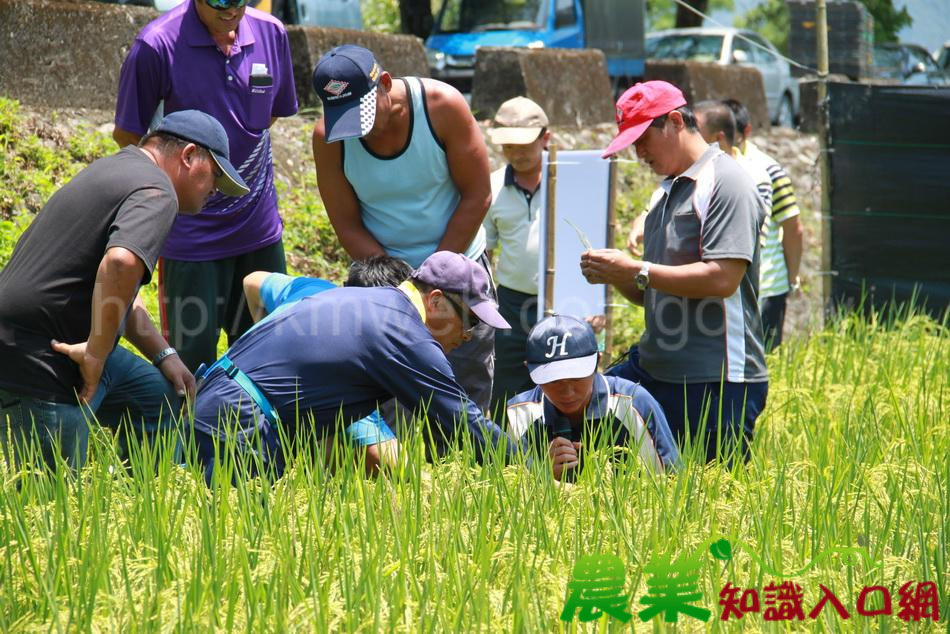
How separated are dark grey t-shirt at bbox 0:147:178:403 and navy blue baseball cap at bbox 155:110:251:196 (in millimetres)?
157

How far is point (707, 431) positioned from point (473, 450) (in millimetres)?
930

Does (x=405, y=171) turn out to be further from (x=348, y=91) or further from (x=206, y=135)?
(x=206, y=135)

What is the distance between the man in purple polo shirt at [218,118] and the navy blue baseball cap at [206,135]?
31.1 inches

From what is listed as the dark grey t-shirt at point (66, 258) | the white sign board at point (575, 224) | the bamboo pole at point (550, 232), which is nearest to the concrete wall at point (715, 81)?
the white sign board at point (575, 224)

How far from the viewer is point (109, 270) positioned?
319 centimetres

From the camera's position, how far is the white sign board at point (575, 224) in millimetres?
4969

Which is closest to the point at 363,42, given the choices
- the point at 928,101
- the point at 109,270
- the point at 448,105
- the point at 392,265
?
the point at 928,101

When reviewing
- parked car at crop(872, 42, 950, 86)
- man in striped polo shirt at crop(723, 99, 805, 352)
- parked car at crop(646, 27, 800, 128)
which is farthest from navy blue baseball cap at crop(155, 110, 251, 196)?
parked car at crop(872, 42, 950, 86)

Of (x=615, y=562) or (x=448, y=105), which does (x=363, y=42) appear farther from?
(x=615, y=562)

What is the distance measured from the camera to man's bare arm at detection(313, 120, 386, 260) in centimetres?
427

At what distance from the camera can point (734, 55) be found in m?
16.4

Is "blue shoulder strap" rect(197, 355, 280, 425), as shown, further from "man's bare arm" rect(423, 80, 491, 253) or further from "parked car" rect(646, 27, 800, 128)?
"parked car" rect(646, 27, 800, 128)

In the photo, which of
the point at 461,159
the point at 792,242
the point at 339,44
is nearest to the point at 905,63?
the point at 339,44

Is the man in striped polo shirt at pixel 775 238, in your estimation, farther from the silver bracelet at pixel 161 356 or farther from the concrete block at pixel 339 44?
the silver bracelet at pixel 161 356
